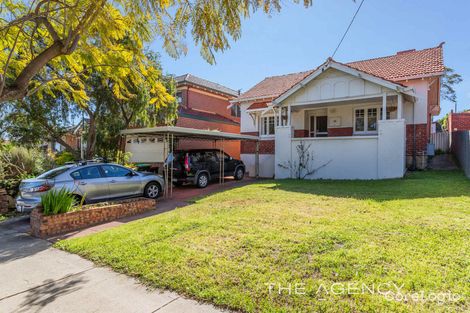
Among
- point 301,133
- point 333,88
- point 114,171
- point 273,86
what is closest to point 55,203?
point 114,171

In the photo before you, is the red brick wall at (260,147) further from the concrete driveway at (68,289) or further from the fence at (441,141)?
the concrete driveway at (68,289)

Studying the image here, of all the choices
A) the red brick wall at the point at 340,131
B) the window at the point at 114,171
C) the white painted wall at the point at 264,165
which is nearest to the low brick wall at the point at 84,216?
the window at the point at 114,171

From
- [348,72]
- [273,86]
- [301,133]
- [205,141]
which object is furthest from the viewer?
[205,141]

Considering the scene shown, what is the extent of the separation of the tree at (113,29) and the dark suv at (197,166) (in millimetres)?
6756

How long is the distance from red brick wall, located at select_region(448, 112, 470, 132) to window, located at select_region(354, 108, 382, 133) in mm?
16080

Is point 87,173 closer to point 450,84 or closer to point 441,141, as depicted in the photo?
point 441,141

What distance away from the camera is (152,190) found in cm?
1035

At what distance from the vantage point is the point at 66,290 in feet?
12.5

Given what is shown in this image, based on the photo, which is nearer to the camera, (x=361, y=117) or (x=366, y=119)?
(x=366, y=119)

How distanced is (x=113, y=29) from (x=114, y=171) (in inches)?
217

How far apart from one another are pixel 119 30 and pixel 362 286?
5.36 m

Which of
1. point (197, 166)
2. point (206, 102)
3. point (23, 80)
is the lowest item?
point (197, 166)

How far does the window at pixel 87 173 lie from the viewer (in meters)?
8.35

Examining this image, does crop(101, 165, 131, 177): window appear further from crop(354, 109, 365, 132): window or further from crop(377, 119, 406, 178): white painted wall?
crop(354, 109, 365, 132): window
